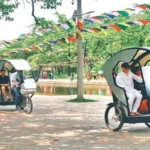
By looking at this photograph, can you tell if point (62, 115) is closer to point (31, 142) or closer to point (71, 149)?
point (31, 142)

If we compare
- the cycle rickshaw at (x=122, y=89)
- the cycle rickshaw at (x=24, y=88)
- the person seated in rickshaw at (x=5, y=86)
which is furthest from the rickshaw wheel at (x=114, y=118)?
the person seated in rickshaw at (x=5, y=86)

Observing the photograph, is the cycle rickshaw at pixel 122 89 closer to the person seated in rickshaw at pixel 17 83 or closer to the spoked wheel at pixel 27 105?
the spoked wheel at pixel 27 105

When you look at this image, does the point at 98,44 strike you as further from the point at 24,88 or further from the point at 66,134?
the point at 66,134

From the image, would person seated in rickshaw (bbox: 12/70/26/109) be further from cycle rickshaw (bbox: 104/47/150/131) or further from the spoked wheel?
cycle rickshaw (bbox: 104/47/150/131)

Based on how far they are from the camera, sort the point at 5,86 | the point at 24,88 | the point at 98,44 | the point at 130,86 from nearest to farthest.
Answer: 1. the point at 130,86
2. the point at 24,88
3. the point at 5,86
4. the point at 98,44

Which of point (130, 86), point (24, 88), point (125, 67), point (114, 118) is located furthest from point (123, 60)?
point (24, 88)

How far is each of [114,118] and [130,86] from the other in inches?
32.9

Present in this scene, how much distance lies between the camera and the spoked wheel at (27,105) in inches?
562

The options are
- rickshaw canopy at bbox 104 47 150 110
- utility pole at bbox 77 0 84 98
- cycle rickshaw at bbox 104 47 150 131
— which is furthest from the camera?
utility pole at bbox 77 0 84 98

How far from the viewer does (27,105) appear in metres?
14.6

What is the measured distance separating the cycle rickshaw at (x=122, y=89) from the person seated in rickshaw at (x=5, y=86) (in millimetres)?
6321

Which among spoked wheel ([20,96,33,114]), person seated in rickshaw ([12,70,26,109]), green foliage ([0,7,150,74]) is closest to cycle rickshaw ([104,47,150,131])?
spoked wheel ([20,96,33,114])

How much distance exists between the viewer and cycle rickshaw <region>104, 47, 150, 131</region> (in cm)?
951

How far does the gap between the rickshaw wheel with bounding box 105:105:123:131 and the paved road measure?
147 millimetres
